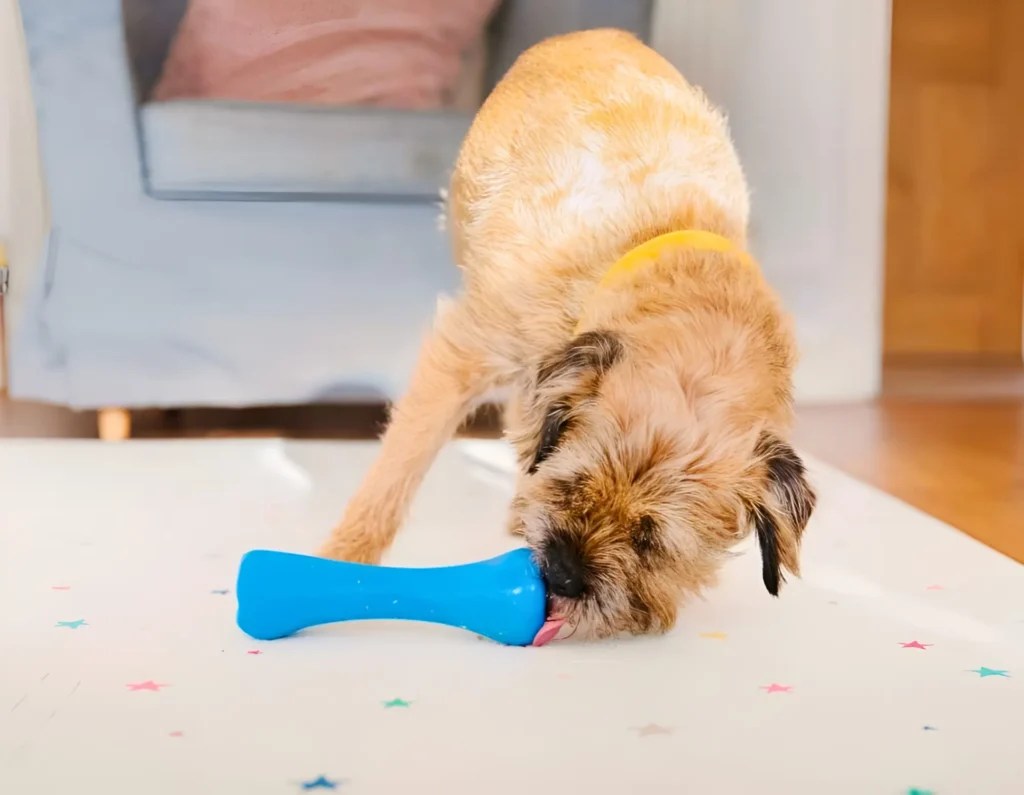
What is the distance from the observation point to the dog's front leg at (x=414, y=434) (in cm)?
179

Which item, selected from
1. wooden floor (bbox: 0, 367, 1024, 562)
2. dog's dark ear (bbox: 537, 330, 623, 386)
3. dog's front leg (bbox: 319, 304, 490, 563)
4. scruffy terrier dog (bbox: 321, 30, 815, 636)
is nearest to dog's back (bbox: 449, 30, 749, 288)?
scruffy terrier dog (bbox: 321, 30, 815, 636)

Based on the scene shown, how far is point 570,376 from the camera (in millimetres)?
1417

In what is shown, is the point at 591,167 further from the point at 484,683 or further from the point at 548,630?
the point at 484,683

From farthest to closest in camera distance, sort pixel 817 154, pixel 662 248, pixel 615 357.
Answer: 1. pixel 817 154
2. pixel 662 248
3. pixel 615 357

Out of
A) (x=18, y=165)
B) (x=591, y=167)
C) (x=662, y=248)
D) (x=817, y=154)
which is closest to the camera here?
(x=662, y=248)

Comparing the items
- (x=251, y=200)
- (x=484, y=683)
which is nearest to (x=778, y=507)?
(x=484, y=683)

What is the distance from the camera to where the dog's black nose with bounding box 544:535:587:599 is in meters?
1.33

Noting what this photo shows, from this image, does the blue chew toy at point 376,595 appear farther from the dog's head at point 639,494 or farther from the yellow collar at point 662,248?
the yellow collar at point 662,248

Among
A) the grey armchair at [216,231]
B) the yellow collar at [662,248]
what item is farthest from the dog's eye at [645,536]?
the grey armchair at [216,231]

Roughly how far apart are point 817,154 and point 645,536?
2588 mm

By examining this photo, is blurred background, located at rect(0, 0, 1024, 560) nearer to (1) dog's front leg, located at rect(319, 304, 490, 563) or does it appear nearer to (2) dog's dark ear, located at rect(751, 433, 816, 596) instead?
(1) dog's front leg, located at rect(319, 304, 490, 563)

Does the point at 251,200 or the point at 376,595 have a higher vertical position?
the point at 251,200

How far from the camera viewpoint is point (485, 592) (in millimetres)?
1404

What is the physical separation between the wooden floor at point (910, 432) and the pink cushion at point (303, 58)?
99 cm
